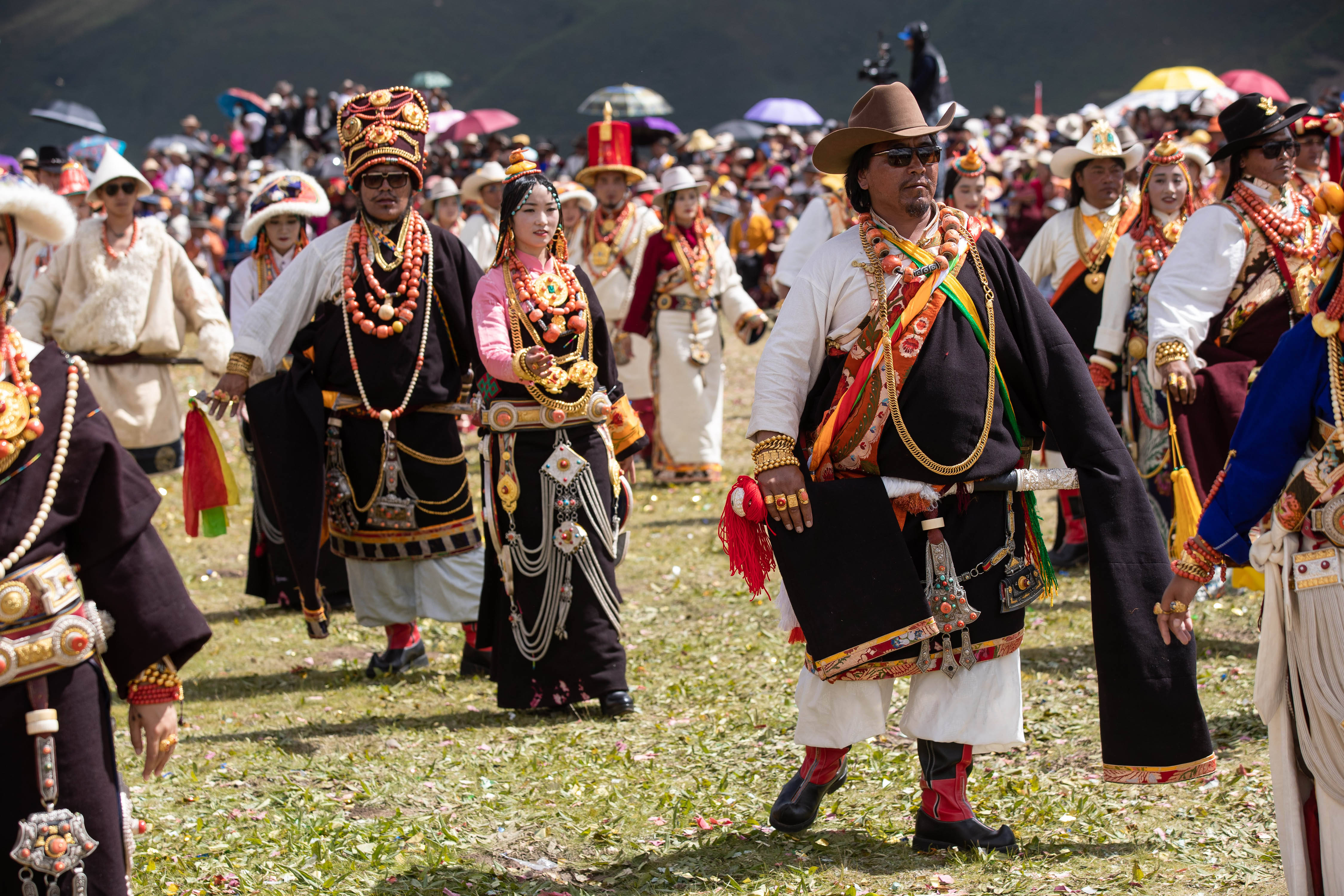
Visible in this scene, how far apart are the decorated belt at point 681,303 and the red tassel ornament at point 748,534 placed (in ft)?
23.8

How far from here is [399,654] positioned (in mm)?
6828

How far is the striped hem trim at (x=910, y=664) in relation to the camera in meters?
4.25

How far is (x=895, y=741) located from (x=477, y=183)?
8766mm

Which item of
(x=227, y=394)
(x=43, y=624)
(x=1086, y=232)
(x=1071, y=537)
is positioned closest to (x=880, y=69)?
(x=1086, y=232)

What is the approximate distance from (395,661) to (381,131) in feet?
8.25

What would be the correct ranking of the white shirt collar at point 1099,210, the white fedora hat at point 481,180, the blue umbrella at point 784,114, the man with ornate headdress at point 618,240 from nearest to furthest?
the white shirt collar at point 1099,210 < the man with ornate headdress at point 618,240 < the white fedora hat at point 481,180 < the blue umbrella at point 784,114

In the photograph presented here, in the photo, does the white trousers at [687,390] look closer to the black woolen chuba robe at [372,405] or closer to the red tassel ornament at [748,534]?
the black woolen chuba robe at [372,405]

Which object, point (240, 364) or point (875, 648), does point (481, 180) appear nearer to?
point (240, 364)

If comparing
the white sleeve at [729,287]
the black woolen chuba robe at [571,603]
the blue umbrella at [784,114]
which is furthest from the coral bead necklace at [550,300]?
the blue umbrella at [784,114]

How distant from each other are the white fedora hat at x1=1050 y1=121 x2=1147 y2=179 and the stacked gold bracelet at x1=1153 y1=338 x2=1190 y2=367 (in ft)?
7.63

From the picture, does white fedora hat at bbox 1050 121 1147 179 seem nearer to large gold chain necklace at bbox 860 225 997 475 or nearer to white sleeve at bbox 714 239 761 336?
white sleeve at bbox 714 239 761 336

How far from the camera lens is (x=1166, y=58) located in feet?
A: 119

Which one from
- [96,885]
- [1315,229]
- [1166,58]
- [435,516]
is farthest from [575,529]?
[1166,58]

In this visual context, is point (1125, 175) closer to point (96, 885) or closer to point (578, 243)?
point (578, 243)
